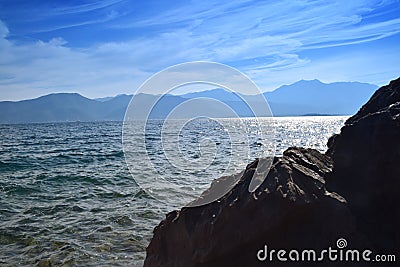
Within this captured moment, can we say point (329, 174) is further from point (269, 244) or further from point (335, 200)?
point (269, 244)

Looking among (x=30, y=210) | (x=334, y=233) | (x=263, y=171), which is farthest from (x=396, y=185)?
(x=30, y=210)

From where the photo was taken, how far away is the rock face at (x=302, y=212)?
4.15m

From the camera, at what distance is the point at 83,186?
1545cm

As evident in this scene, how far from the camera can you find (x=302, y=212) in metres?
4.14

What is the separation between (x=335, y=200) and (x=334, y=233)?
0.40 m

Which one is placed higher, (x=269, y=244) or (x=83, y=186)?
(x=269, y=244)
